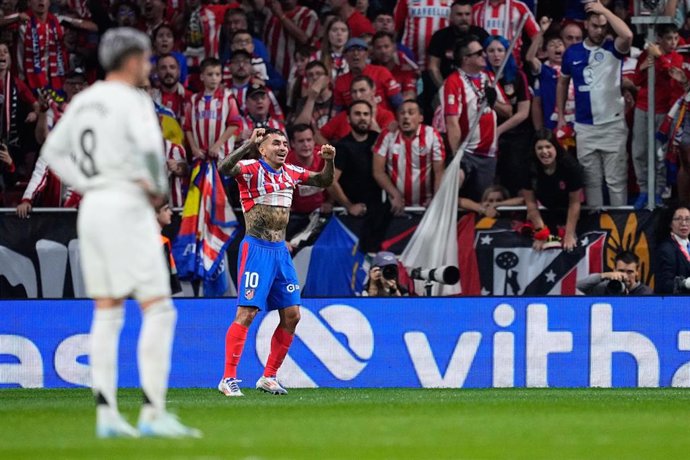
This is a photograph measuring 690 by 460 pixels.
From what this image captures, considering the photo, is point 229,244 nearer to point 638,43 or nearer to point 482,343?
point 482,343

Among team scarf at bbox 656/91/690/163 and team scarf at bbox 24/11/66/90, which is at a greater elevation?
team scarf at bbox 24/11/66/90

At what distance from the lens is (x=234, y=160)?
40.3 feet

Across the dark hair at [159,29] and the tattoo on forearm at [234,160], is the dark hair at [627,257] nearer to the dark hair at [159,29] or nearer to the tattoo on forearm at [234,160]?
the tattoo on forearm at [234,160]

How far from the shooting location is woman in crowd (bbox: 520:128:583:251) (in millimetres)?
16141

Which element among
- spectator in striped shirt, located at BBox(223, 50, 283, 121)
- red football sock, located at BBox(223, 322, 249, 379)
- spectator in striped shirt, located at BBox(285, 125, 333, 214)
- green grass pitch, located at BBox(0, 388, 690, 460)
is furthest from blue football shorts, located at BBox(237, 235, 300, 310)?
spectator in striped shirt, located at BBox(223, 50, 283, 121)

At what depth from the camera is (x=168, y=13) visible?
770 inches

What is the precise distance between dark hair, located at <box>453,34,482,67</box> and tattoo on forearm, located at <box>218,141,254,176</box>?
17.7 ft

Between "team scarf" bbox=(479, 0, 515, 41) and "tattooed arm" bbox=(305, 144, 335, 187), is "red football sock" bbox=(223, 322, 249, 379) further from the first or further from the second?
"team scarf" bbox=(479, 0, 515, 41)

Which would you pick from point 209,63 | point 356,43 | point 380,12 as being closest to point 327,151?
point 209,63

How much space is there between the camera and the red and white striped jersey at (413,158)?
16469mm

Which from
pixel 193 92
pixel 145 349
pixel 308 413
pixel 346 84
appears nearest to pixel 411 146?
pixel 346 84

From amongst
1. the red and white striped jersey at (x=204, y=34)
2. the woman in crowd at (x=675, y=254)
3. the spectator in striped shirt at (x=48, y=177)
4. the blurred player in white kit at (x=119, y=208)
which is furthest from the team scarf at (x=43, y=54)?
the blurred player in white kit at (x=119, y=208)

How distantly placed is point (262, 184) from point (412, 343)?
3.17 meters

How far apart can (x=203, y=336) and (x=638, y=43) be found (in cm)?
728
